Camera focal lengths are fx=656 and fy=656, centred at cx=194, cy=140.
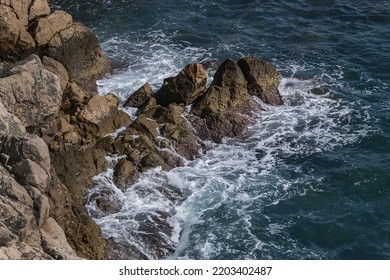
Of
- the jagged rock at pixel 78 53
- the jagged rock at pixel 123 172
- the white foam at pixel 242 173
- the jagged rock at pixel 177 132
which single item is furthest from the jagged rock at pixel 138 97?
the jagged rock at pixel 123 172

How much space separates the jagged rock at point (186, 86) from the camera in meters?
34.9

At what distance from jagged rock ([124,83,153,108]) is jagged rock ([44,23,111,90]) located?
3.46 m

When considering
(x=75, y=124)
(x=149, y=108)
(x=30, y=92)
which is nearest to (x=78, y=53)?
(x=149, y=108)

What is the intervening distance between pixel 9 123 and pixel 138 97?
45.9 ft

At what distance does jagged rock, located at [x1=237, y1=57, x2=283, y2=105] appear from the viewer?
120 ft

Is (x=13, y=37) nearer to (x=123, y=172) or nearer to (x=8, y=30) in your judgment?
(x=8, y=30)

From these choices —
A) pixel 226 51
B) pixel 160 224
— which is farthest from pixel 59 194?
pixel 226 51

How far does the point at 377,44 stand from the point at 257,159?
1521cm

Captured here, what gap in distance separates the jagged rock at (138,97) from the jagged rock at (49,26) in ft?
18.9

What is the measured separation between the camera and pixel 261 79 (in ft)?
121

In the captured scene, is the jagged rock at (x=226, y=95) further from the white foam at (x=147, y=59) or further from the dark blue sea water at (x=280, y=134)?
the white foam at (x=147, y=59)

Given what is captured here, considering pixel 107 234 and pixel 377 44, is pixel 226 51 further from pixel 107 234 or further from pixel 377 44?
pixel 107 234

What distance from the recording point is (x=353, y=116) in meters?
36.7

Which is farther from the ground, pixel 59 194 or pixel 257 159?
pixel 59 194
